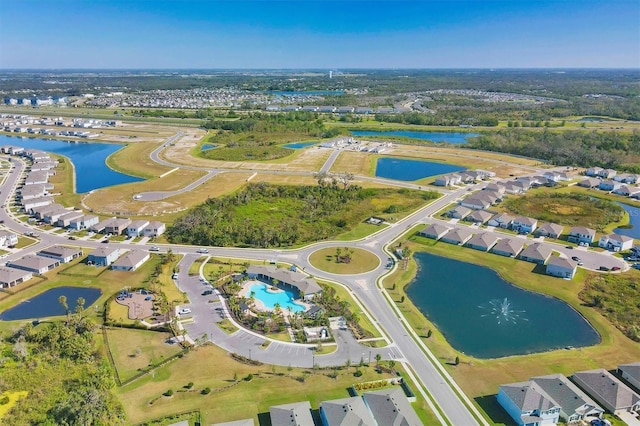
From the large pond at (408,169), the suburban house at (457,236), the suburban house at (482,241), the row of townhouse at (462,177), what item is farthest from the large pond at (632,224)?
the large pond at (408,169)

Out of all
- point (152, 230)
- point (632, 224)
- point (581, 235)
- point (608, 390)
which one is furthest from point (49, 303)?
point (632, 224)

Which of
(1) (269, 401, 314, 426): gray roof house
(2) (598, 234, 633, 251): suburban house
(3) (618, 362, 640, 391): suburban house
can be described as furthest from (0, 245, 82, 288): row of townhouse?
(2) (598, 234, 633, 251): suburban house

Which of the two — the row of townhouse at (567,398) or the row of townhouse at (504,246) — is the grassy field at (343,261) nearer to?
the row of townhouse at (504,246)

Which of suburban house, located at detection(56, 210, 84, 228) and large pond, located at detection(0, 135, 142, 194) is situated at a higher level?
large pond, located at detection(0, 135, 142, 194)

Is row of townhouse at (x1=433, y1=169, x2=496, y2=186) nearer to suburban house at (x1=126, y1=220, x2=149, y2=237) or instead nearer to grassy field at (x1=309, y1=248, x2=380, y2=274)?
grassy field at (x1=309, y1=248, x2=380, y2=274)

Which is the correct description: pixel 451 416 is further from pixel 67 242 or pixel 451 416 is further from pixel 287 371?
pixel 67 242

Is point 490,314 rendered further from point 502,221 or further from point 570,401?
point 502,221
